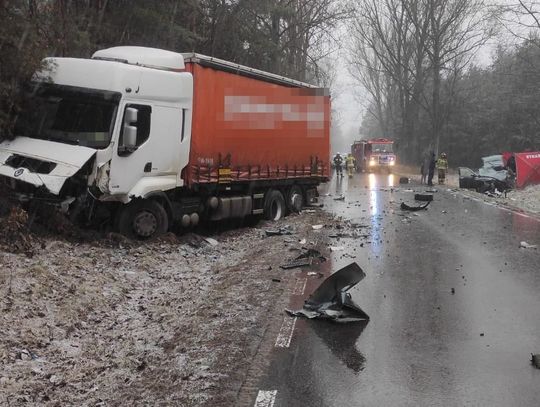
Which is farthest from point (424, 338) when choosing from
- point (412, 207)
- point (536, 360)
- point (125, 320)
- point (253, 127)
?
point (412, 207)

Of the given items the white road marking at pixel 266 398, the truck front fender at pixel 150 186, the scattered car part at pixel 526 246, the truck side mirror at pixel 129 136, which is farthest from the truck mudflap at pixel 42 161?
the scattered car part at pixel 526 246

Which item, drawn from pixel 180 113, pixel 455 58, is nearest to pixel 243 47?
pixel 180 113

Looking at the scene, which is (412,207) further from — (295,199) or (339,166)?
(339,166)

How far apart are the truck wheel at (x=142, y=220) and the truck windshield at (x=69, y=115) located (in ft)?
4.46

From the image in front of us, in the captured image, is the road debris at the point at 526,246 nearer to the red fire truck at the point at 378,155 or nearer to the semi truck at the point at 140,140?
the semi truck at the point at 140,140

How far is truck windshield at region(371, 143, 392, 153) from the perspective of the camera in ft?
144

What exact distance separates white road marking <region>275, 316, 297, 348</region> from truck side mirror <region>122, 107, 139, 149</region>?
468 cm

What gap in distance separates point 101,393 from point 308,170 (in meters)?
12.5

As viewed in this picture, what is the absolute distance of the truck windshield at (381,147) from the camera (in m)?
43.9

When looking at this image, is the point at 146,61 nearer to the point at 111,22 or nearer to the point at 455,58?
the point at 111,22

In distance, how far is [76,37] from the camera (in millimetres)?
12117

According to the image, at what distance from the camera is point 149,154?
10016mm

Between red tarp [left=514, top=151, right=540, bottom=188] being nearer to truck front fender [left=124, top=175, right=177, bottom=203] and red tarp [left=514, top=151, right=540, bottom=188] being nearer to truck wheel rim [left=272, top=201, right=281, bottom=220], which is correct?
truck wheel rim [left=272, top=201, right=281, bottom=220]

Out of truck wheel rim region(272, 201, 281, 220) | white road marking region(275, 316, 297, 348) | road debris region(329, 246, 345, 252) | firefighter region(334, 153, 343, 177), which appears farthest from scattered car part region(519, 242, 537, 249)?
firefighter region(334, 153, 343, 177)
